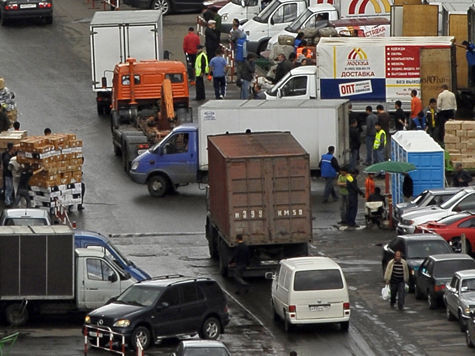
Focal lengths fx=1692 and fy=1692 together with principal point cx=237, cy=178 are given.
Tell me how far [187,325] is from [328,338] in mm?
2777

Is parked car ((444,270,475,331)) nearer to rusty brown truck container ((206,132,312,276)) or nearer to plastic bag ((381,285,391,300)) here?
plastic bag ((381,285,391,300))

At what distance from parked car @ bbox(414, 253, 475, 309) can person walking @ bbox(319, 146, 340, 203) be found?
985 cm

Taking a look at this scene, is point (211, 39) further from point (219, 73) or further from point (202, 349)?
point (202, 349)

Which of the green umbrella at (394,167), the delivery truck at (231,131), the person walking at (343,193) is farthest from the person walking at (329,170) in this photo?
the green umbrella at (394,167)

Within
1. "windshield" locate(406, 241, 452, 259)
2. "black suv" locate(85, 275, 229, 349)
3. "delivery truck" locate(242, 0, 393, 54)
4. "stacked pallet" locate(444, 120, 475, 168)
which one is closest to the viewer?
"black suv" locate(85, 275, 229, 349)

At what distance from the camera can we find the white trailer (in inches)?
1834

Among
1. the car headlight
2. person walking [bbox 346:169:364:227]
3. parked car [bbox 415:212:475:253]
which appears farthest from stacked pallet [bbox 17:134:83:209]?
the car headlight

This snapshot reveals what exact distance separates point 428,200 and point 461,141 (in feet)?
18.0

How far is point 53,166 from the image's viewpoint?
144 feet

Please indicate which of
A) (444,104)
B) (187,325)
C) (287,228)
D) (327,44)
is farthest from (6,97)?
(187,325)

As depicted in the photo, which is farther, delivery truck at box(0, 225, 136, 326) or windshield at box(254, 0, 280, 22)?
windshield at box(254, 0, 280, 22)

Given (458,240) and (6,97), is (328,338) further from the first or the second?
(6,97)

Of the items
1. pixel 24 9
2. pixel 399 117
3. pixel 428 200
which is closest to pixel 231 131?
pixel 399 117

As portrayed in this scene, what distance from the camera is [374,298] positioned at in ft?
119
